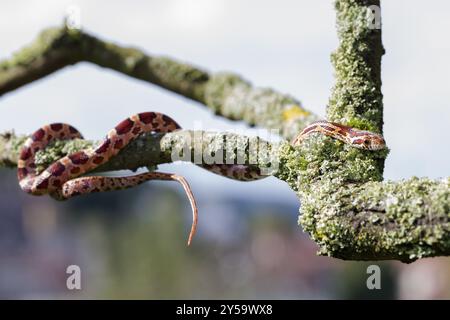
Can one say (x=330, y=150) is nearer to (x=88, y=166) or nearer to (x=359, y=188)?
(x=359, y=188)

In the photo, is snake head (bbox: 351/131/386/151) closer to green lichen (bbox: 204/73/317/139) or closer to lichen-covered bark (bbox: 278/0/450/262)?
lichen-covered bark (bbox: 278/0/450/262)

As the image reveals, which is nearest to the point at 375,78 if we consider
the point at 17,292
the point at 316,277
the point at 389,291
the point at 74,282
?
the point at 74,282

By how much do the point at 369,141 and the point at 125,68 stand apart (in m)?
3.65

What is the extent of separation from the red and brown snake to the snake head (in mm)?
607

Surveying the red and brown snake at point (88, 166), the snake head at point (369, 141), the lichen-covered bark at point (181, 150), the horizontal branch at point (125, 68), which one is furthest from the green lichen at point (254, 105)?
the snake head at point (369, 141)

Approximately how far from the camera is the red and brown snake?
6.79m

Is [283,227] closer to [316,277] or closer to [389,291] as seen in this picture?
[316,277]

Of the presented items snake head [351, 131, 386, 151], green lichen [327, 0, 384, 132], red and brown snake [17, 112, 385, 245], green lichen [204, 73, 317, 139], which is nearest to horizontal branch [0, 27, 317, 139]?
green lichen [204, 73, 317, 139]

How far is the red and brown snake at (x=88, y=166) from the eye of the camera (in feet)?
22.3

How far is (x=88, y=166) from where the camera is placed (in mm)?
7051

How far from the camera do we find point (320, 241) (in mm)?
5297

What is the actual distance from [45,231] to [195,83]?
244 feet

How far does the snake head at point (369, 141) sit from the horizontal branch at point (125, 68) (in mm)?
2637

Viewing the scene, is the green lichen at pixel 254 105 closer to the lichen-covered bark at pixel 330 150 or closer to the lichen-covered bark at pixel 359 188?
the lichen-covered bark at pixel 330 150
